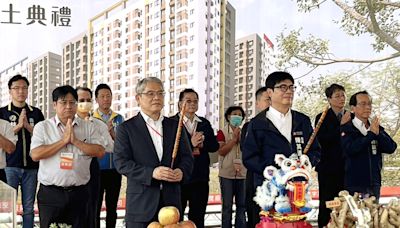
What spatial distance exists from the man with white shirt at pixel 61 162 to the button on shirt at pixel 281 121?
0.99 m

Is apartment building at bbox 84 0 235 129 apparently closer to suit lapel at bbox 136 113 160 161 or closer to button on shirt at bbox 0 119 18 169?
button on shirt at bbox 0 119 18 169

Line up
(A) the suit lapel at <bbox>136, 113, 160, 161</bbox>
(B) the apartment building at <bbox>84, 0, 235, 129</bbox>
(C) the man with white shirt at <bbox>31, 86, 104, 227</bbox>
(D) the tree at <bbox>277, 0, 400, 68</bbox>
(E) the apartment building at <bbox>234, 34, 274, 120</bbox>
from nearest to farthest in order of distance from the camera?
(A) the suit lapel at <bbox>136, 113, 160, 161</bbox>
(C) the man with white shirt at <bbox>31, 86, 104, 227</bbox>
(B) the apartment building at <bbox>84, 0, 235, 129</bbox>
(E) the apartment building at <bbox>234, 34, 274, 120</bbox>
(D) the tree at <bbox>277, 0, 400, 68</bbox>

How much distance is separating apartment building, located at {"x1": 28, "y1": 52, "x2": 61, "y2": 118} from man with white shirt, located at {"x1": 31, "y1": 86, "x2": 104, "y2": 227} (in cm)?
185

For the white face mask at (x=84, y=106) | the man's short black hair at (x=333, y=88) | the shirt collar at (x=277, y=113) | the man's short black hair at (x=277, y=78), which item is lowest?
the shirt collar at (x=277, y=113)

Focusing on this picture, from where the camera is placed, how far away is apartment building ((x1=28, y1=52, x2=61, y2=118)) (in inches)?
180

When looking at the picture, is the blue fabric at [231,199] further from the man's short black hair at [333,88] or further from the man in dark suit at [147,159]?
the man in dark suit at [147,159]

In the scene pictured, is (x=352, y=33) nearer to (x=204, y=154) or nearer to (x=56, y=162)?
(x=204, y=154)

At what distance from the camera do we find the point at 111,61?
4.83 meters

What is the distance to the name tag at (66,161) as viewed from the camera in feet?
9.11

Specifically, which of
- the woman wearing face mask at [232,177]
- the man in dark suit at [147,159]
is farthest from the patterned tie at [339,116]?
the man in dark suit at [147,159]

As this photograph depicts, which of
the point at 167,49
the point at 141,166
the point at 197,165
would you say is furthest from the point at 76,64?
the point at 141,166

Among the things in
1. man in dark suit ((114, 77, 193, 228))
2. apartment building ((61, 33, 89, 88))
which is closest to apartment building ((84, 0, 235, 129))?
apartment building ((61, 33, 89, 88))

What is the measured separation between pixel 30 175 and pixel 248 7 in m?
2.63

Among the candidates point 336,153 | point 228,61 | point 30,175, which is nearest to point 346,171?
point 336,153
